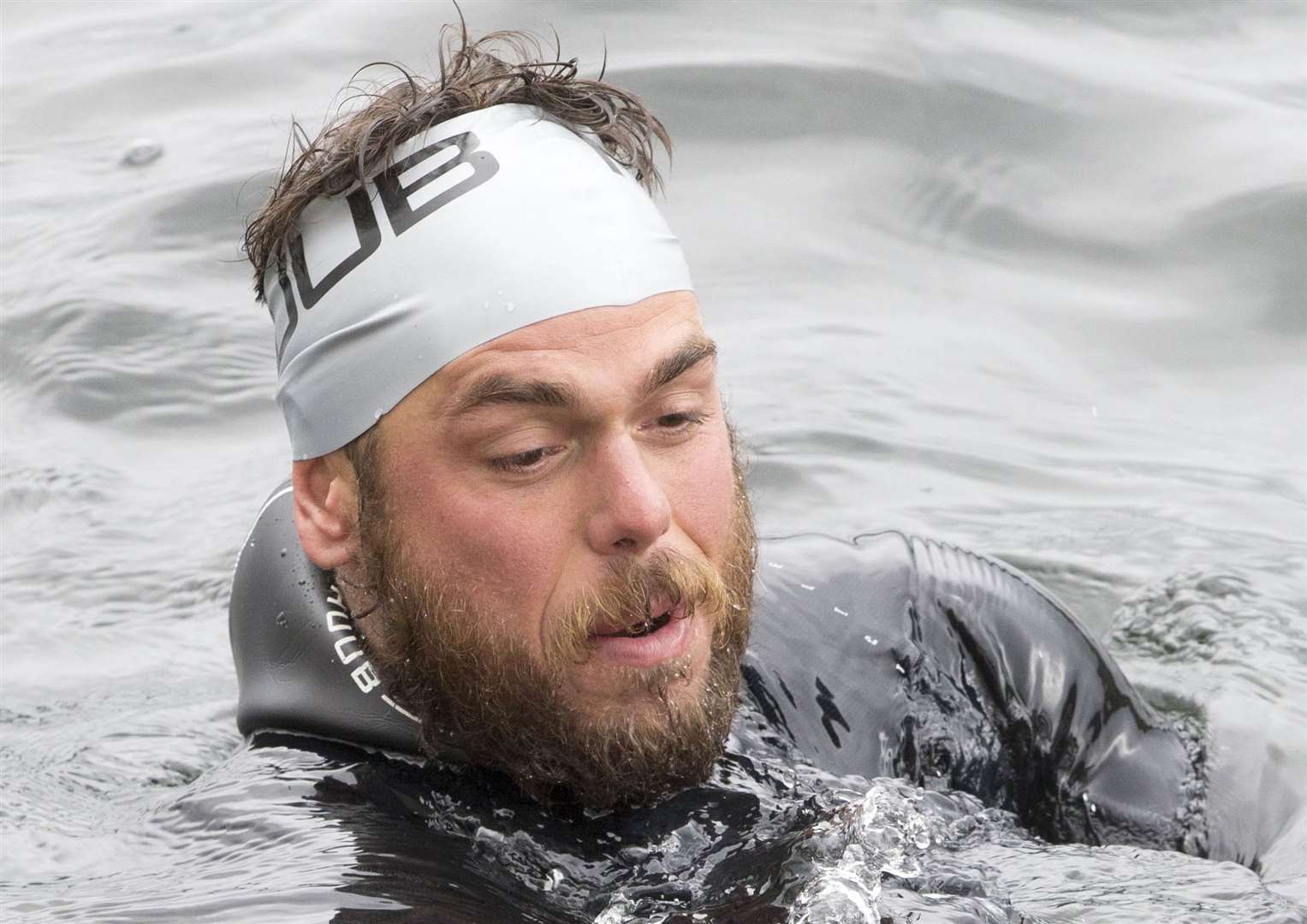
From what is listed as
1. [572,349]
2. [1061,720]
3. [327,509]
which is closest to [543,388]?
[572,349]

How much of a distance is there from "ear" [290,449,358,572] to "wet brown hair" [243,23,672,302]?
0.35 metres

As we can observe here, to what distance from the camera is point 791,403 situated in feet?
17.9

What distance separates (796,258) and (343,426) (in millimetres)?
3456

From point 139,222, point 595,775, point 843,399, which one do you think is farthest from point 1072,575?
point 139,222

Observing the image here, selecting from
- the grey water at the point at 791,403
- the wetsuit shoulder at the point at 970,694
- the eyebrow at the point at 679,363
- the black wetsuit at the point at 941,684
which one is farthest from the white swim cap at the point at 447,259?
the wetsuit shoulder at the point at 970,694

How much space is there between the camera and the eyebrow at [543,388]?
2641 millimetres

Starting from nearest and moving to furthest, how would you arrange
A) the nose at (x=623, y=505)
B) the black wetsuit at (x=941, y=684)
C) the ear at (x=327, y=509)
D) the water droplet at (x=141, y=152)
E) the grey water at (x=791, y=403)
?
1. the nose at (x=623, y=505)
2. the grey water at (x=791, y=403)
3. the ear at (x=327, y=509)
4. the black wetsuit at (x=941, y=684)
5. the water droplet at (x=141, y=152)

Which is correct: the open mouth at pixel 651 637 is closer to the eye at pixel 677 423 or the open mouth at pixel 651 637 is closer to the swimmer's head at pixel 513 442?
the swimmer's head at pixel 513 442

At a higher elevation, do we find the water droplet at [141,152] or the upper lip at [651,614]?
the upper lip at [651,614]

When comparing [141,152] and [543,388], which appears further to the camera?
[141,152]

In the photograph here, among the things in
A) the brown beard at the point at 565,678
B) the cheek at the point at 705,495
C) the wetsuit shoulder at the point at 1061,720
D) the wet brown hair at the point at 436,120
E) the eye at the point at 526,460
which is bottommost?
the wetsuit shoulder at the point at 1061,720

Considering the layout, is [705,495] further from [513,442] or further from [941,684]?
[941,684]

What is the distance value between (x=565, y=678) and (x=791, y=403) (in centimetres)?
288

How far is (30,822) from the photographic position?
3.46 m
